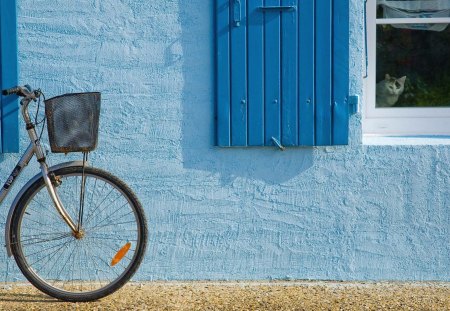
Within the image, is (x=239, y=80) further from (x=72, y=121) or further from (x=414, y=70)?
(x=414, y=70)

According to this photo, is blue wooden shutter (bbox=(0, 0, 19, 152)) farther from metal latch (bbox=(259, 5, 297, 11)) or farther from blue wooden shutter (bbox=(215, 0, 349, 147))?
metal latch (bbox=(259, 5, 297, 11))

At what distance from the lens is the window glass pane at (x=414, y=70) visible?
7156 millimetres

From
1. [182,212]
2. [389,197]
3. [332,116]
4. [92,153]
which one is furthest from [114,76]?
[389,197]

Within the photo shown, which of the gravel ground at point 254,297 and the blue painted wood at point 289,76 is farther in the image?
the blue painted wood at point 289,76

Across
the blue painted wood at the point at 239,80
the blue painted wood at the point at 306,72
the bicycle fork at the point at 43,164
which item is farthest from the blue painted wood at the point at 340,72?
the bicycle fork at the point at 43,164

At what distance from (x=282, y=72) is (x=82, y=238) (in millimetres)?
1630

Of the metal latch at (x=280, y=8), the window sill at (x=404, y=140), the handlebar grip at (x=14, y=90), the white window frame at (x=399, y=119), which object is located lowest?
the window sill at (x=404, y=140)

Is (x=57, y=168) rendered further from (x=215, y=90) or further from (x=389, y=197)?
(x=389, y=197)

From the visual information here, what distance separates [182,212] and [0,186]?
1.17 meters

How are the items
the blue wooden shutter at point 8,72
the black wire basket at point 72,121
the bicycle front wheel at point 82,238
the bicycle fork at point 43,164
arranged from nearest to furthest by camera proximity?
the black wire basket at point 72,121, the bicycle fork at point 43,164, the blue wooden shutter at point 8,72, the bicycle front wheel at point 82,238

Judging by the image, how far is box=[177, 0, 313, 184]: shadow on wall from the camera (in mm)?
6770

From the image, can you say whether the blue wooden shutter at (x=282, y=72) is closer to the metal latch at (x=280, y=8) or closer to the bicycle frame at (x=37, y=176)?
the metal latch at (x=280, y=8)

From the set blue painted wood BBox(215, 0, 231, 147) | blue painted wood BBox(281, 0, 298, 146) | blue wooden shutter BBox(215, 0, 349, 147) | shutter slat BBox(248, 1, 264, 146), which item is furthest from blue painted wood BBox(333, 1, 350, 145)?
blue painted wood BBox(215, 0, 231, 147)

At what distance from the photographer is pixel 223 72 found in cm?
675
